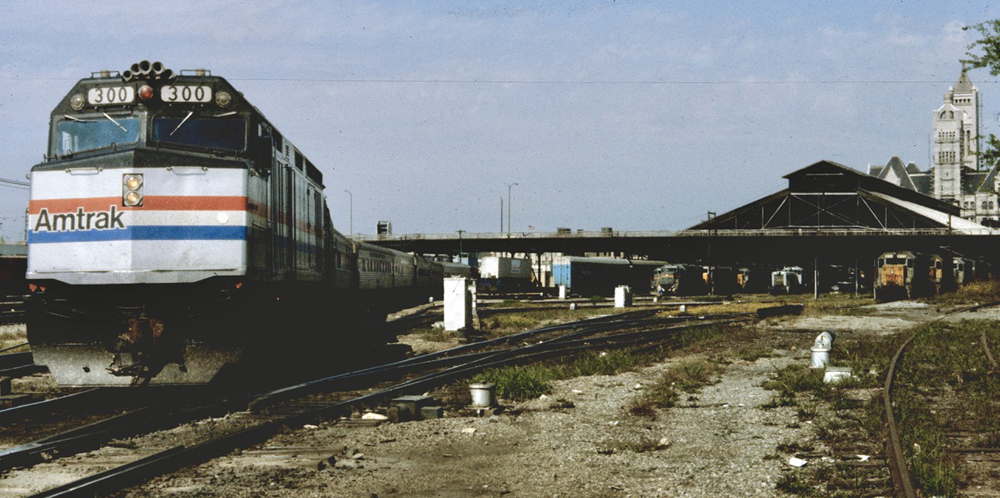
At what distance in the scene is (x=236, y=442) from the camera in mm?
8312

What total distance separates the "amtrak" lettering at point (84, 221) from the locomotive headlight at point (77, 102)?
1.64 metres

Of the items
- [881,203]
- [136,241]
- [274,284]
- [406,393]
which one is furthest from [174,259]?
[881,203]

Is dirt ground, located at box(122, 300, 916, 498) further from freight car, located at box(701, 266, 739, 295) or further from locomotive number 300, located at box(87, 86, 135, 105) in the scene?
freight car, located at box(701, 266, 739, 295)

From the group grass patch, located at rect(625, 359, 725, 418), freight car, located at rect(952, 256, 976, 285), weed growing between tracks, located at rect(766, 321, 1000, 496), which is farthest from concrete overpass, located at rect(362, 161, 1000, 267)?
grass patch, located at rect(625, 359, 725, 418)

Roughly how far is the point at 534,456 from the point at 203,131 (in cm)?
650

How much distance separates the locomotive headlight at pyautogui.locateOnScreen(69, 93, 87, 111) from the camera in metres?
11.6

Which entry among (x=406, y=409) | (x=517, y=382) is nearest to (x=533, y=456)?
(x=406, y=409)

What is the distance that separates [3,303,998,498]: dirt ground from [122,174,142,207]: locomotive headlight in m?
3.72

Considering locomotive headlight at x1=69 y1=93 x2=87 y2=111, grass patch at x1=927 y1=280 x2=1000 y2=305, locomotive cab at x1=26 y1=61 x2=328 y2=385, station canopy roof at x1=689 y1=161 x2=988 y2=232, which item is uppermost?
station canopy roof at x1=689 y1=161 x2=988 y2=232

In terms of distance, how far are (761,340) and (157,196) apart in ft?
56.1

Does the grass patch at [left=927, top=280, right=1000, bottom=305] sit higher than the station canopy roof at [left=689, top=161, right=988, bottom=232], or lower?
lower

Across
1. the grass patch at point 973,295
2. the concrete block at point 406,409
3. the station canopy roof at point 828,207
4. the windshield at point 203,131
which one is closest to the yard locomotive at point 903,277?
the grass patch at point 973,295

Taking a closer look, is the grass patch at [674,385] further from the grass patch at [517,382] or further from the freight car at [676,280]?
the freight car at [676,280]

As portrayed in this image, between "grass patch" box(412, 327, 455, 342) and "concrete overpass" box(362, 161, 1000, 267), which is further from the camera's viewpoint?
"concrete overpass" box(362, 161, 1000, 267)
